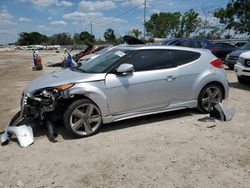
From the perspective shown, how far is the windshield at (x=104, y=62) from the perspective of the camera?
5.36 meters

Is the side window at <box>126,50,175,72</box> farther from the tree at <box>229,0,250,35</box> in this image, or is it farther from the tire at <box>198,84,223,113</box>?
the tree at <box>229,0,250,35</box>

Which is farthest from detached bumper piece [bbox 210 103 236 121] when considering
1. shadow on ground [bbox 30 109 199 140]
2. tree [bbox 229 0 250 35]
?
tree [bbox 229 0 250 35]

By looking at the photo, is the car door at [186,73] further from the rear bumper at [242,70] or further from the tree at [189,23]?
the tree at [189,23]

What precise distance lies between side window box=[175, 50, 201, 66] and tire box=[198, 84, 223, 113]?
681 millimetres

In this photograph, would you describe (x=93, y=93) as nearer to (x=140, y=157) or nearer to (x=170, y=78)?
(x=140, y=157)

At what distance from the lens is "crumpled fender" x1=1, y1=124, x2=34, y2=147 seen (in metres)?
4.79

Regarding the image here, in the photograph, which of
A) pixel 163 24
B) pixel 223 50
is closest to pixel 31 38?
pixel 163 24

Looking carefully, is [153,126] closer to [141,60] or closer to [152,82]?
[152,82]

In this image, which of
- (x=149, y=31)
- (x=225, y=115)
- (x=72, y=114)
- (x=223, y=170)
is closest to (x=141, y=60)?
(x=72, y=114)

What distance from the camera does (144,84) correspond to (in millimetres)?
5363

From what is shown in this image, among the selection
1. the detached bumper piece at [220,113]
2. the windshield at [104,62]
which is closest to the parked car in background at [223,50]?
the detached bumper piece at [220,113]

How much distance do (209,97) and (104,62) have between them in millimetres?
2409

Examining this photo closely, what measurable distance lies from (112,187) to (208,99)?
138 inches

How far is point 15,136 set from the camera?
201 inches
